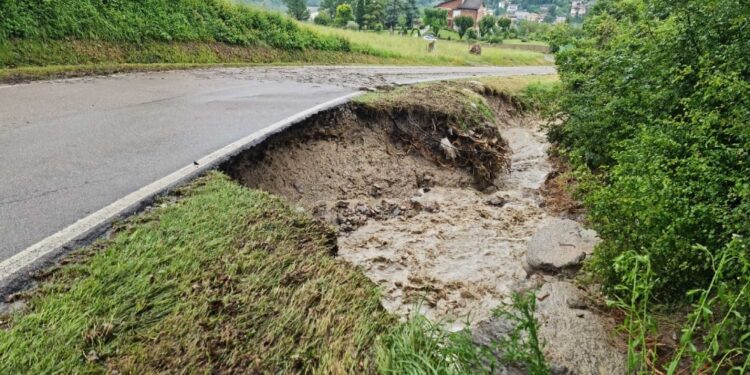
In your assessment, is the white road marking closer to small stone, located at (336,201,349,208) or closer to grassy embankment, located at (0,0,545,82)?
small stone, located at (336,201,349,208)

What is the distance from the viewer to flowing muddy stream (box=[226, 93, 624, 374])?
128 inches

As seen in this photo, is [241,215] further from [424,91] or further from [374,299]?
[424,91]

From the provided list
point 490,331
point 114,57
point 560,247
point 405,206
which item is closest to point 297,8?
point 114,57

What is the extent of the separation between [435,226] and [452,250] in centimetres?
65

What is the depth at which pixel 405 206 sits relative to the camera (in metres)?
5.99

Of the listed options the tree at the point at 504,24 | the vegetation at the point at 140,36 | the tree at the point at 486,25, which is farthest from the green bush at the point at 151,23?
the tree at the point at 504,24

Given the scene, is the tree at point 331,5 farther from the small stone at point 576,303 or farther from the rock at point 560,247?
the small stone at point 576,303

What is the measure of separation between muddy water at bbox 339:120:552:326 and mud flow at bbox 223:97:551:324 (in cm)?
1

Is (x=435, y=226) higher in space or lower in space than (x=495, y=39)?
lower

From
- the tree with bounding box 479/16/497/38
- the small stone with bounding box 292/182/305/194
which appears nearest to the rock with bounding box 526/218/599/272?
the small stone with bounding box 292/182/305/194

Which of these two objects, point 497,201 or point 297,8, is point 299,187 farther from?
point 297,8

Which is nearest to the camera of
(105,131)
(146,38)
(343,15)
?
(105,131)

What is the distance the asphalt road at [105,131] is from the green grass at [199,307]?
2.31 ft

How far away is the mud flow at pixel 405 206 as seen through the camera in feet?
13.5
